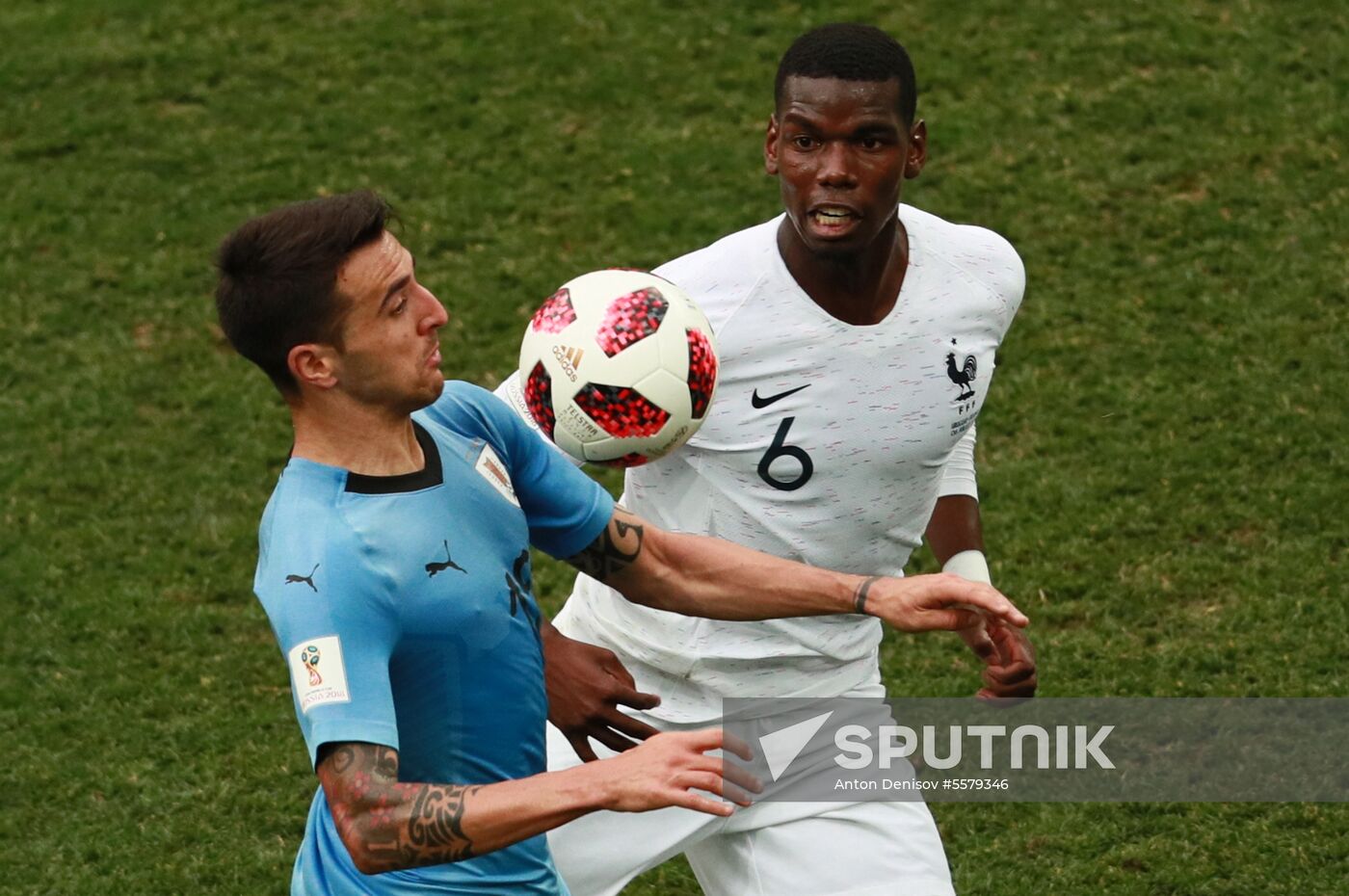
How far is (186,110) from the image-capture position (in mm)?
12469

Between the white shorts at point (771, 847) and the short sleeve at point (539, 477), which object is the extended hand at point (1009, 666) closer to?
the white shorts at point (771, 847)

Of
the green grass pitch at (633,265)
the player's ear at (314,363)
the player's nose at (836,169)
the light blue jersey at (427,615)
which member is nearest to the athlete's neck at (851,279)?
the player's nose at (836,169)

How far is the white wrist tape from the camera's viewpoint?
5.80 meters

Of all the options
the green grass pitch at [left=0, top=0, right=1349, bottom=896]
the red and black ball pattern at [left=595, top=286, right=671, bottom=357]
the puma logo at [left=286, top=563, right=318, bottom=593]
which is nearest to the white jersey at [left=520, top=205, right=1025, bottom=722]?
the red and black ball pattern at [left=595, top=286, right=671, bottom=357]

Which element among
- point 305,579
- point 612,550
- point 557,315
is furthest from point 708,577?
point 305,579

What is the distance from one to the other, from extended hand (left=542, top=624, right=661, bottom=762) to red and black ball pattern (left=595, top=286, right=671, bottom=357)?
801mm

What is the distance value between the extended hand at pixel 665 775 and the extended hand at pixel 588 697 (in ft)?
3.67

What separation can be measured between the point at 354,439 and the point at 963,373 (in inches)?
71.4

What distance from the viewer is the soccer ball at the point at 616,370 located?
16.1 ft

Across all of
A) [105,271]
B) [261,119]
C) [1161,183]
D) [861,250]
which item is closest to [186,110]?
[261,119]

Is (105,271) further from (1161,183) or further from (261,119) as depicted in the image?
(1161,183)

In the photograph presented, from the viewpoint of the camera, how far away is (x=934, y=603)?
4.73 meters

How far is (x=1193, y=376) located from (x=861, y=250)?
4884 mm

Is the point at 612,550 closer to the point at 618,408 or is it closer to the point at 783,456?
the point at 618,408
